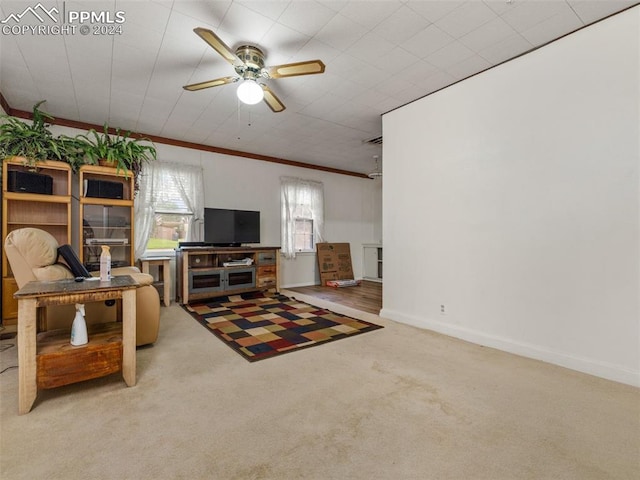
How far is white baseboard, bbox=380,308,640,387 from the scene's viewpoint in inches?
86.6

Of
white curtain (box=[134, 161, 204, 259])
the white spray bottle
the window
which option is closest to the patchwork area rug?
the white spray bottle

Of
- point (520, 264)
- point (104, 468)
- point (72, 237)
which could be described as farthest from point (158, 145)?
point (520, 264)

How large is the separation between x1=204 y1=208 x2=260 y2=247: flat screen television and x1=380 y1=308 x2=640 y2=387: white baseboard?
3168 mm

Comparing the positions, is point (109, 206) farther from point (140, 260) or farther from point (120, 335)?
point (120, 335)

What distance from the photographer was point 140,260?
4.44 metres

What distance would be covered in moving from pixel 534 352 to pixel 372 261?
500 centimetres

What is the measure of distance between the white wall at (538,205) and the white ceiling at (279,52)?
0.93 feet

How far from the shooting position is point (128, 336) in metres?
2.09

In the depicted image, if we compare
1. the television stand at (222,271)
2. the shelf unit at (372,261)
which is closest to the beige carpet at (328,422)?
the television stand at (222,271)

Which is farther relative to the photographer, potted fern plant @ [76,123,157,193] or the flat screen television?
the flat screen television

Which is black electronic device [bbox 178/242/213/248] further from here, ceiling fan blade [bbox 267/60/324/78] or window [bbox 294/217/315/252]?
ceiling fan blade [bbox 267/60/324/78]

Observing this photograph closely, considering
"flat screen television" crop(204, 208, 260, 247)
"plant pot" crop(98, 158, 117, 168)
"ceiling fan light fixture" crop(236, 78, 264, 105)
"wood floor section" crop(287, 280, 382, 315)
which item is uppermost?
"ceiling fan light fixture" crop(236, 78, 264, 105)

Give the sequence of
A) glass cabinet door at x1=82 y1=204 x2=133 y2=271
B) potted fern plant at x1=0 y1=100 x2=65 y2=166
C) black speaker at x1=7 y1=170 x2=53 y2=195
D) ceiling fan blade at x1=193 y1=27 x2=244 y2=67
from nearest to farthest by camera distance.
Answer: ceiling fan blade at x1=193 y1=27 x2=244 y2=67 < potted fern plant at x1=0 y1=100 x2=65 y2=166 < black speaker at x1=7 y1=170 x2=53 y2=195 < glass cabinet door at x1=82 y1=204 x2=133 y2=271

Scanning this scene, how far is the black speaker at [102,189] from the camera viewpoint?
3.94 meters
